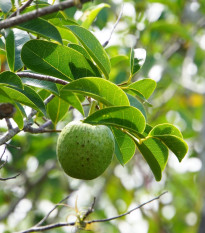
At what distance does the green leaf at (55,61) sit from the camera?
4.60 ft

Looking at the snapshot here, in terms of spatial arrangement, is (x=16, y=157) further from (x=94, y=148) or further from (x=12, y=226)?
(x=94, y=148)

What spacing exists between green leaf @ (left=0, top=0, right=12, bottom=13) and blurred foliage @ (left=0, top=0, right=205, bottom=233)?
1.98 metres

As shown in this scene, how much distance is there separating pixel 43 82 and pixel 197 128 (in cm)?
Result: 398

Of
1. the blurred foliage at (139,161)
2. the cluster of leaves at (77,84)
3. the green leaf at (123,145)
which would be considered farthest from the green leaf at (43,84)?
the blurred foliage at (139,161)

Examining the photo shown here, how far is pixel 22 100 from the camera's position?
140 centimetres

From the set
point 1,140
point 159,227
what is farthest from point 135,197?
point 1,140

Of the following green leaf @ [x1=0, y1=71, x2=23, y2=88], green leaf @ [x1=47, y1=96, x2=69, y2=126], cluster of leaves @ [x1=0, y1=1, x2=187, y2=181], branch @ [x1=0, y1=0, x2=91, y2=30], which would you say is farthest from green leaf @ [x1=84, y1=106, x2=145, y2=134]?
green leaf @ [x1=47, y1=96, x2=69, y2=126]

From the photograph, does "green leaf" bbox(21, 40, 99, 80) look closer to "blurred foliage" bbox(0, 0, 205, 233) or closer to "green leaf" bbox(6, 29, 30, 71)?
"green leaf" bbox(6, 29, 30, 71)

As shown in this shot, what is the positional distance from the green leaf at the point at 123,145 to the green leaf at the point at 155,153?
0.40ft

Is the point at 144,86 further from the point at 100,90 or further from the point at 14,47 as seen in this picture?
the point at 14,47

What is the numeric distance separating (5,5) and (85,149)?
462mm

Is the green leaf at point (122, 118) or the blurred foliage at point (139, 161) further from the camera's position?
the blurred foliage at point (139, 161)

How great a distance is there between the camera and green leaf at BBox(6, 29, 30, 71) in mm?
1395

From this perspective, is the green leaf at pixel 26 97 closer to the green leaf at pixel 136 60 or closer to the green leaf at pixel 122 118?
the green leaf at pixel 122 118
